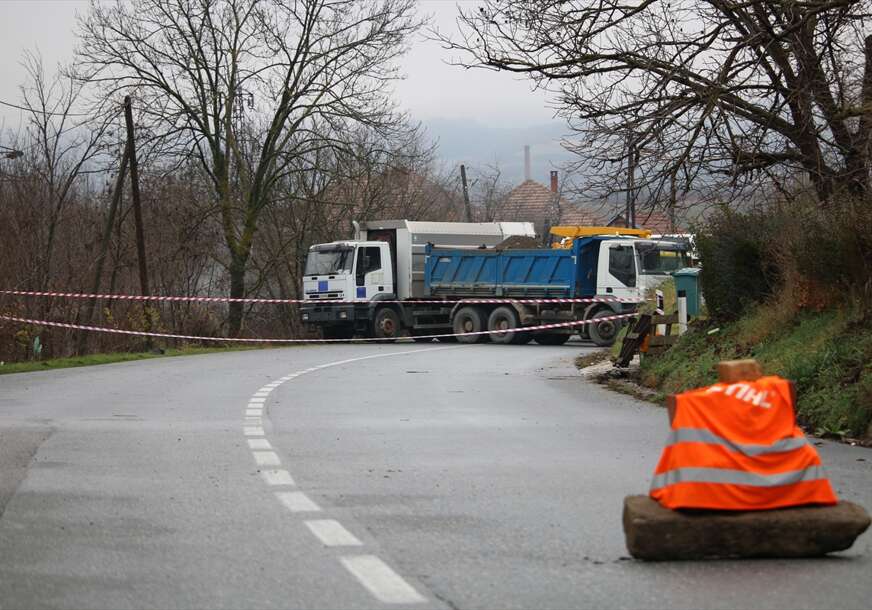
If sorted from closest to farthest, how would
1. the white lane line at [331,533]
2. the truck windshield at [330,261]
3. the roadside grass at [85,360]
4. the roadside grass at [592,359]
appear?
the white lane line at [331,533] < the roadside grass at [85,360] < the roadside grass at [592,359] < the truck windshield at [330,261]

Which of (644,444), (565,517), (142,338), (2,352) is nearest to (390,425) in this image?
(644,444)

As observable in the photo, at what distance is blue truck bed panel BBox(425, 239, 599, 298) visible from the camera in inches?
1551

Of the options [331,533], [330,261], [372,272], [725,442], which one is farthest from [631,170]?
[330,261]

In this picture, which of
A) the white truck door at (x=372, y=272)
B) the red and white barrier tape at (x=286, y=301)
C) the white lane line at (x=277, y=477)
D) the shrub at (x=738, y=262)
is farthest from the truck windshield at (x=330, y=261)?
the white lane line at (x=277, y=477)

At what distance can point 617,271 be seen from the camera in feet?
127

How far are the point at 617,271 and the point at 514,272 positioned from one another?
3.51 meters

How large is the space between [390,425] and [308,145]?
112 feet

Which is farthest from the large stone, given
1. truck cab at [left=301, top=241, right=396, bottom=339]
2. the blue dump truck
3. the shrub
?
truck cab at [left=301, top=241, right=396, bottom=339]

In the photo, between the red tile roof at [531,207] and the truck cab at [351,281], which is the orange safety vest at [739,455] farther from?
the red tile roof at [531,207]

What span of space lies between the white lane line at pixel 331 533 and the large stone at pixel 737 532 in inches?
57.7

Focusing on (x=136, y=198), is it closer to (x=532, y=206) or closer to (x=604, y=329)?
(x=604, y=329)

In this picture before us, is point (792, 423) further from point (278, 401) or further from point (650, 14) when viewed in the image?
point (650, 14)

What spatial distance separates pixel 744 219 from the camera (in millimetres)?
21453

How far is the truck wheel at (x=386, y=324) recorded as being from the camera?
145 feet
